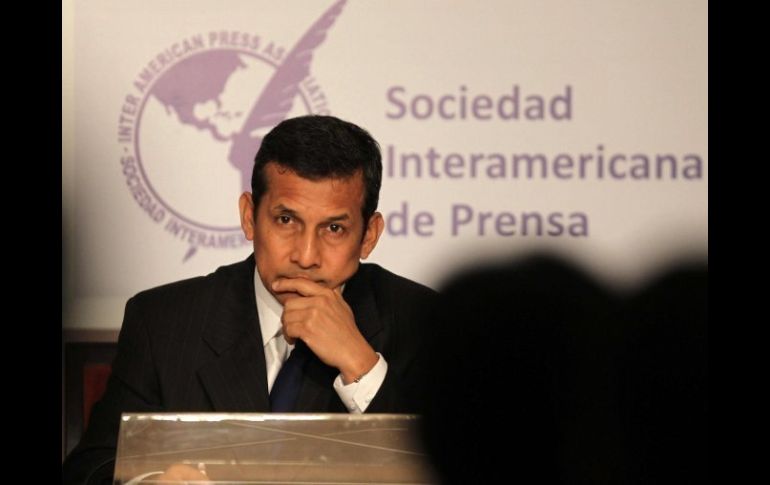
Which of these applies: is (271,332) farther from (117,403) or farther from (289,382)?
(117,403)

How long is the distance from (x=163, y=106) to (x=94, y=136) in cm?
19

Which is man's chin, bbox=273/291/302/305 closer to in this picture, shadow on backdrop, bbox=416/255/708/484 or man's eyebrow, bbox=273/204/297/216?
man's eyebrow, bbox=273/204/297/216

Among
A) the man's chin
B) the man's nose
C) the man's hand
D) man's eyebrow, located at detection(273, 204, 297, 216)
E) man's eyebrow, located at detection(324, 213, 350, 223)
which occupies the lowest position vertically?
the man's hand

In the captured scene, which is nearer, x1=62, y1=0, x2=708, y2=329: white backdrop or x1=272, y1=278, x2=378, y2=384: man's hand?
x1=272, y1=278, x2=378, y2=384: man's hand

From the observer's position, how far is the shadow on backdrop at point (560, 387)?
3.48ft

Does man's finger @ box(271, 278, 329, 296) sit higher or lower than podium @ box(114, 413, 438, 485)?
higher

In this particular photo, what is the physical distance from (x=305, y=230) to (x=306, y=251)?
0.05 meters

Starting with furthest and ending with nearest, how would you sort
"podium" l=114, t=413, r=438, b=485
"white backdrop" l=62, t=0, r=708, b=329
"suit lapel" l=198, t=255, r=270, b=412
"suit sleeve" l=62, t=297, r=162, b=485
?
1. "white backdrop" l=62, t=0, r=708, b=329
2. "suit lapel" l=198, t=255, r=270, b=412
3. "suit sleeve" l=62, t=297, r=162, b=485
4. "podium" l=114, t=413, r=438, b=485

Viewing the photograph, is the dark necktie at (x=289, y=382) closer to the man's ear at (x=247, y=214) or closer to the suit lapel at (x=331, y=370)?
the suit lapel at (x=331, y=370)

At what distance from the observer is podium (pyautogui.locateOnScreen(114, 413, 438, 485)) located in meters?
1.48

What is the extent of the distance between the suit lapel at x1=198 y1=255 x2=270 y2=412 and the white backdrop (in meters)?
0.44

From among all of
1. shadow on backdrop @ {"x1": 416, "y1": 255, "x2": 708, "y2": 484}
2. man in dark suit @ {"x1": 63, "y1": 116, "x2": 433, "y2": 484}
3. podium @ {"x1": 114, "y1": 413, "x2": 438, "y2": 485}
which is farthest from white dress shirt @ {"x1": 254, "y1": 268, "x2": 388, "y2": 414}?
shadow on backdrop @ {"x1": 416, "y1": 255, "x2": 708, "y2": 484}

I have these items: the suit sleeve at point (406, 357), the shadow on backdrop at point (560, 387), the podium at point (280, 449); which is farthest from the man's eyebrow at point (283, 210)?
the shadow on backdrop at point (560, 387)

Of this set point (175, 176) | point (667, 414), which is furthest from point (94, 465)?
point (667, 414)
